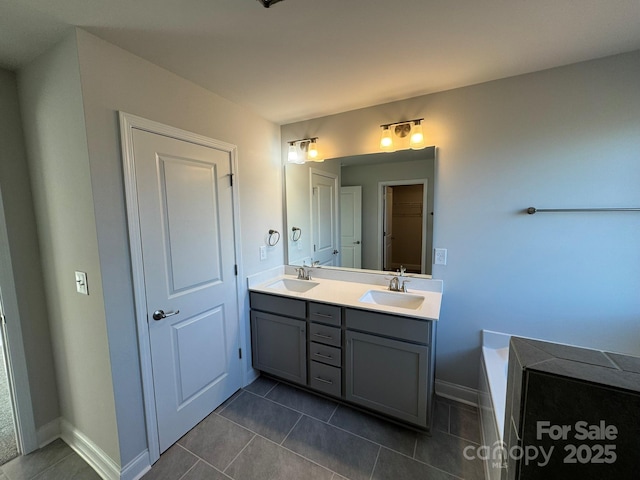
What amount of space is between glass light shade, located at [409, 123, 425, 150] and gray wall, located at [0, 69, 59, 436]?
8.48 ft

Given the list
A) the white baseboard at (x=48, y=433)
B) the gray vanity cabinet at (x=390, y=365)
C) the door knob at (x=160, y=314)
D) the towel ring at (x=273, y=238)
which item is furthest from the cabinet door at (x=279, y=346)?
the white baseboard at (x=48, y=433)

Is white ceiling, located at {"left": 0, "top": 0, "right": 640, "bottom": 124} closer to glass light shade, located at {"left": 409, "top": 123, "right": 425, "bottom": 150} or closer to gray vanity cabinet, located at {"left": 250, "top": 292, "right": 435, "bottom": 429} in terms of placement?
glass light shade, located at {"left": 409, "top": 123, "right": 425, "bottom": 150}

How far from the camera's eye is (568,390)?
502 millimetres

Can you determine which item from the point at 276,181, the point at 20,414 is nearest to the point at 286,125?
the point at 276,181

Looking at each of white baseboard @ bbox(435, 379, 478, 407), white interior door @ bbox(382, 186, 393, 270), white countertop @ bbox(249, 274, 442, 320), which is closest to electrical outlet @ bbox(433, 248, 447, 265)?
white countertop @ bbox(249, 274, 442, 320)

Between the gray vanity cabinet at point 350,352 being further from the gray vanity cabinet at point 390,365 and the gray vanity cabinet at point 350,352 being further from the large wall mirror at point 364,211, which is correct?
the large wall mirror at point 364,211

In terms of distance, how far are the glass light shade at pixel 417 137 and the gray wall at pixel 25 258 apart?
8.48 feet

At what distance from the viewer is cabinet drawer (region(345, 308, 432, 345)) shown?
167 centimetres

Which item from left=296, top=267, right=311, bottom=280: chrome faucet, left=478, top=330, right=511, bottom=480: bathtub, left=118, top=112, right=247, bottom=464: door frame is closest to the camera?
left=478, top=330, right=511, bottom=480: bathtub

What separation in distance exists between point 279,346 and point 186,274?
980 mm

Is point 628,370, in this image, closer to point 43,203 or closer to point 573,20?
point 573,20

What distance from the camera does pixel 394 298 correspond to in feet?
7.05

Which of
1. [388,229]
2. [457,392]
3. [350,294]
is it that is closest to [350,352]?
[350,294]

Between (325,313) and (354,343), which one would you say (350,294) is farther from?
(354,343)
